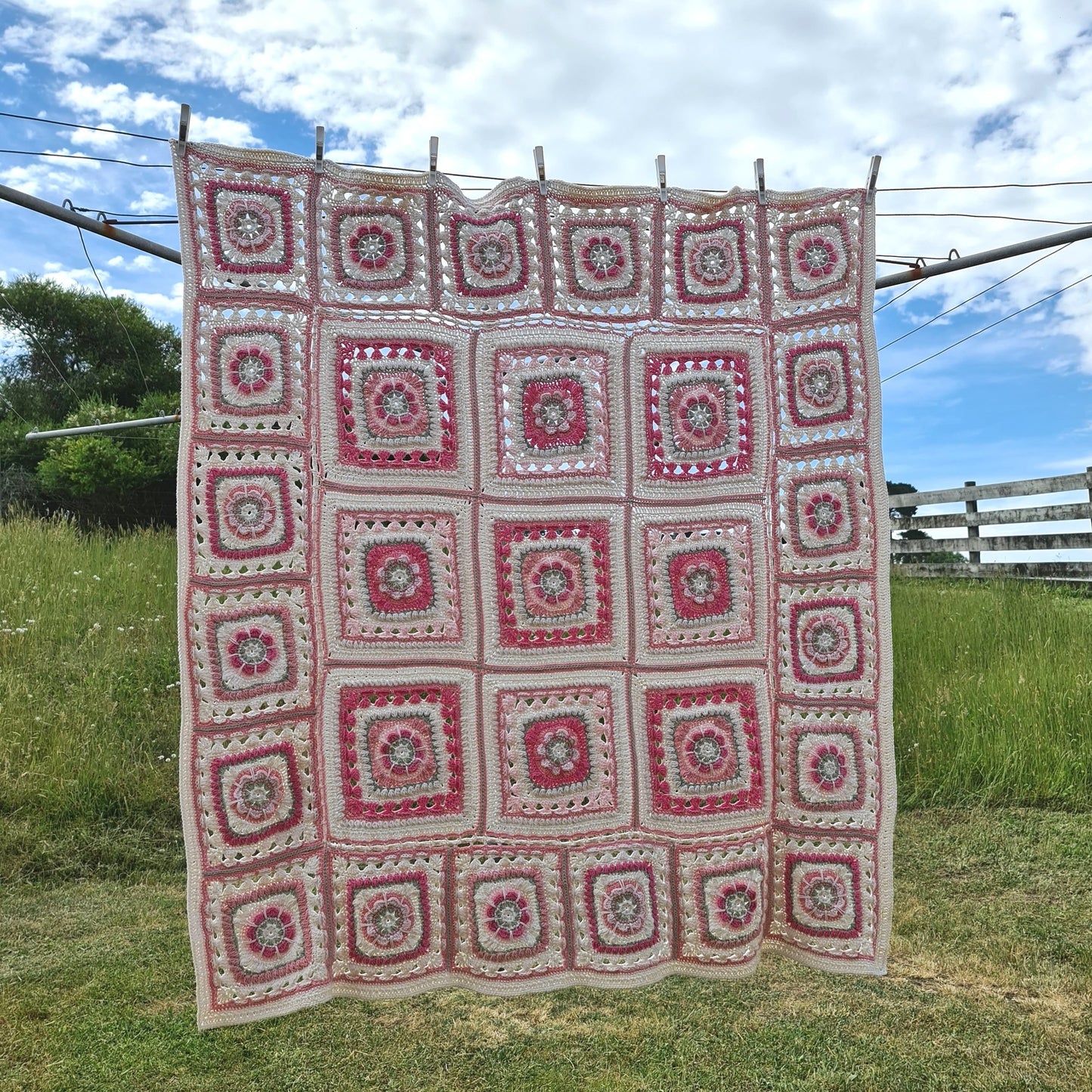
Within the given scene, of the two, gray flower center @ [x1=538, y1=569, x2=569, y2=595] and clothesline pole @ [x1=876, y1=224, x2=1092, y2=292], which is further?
clothesline pole @ [x1=876, y1=224, x2=1092, y2=292]

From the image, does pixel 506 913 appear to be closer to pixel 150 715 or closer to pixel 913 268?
pixel 913 268

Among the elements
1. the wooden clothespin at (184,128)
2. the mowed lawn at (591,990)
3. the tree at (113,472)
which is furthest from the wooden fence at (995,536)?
the tree at (113,472)

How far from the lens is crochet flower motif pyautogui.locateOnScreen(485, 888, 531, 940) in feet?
5.21

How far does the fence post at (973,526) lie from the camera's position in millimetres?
6418

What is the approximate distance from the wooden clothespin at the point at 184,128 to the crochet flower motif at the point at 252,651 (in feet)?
2.63

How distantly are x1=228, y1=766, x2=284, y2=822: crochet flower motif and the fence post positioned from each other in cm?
607

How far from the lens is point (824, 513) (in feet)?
5.52

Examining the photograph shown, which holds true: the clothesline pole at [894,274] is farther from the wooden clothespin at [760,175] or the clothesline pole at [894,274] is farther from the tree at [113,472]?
the tree at [113,472]

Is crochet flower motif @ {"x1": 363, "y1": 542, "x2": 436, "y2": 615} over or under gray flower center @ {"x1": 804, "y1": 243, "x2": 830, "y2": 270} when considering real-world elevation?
under

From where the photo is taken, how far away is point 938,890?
8.21ft

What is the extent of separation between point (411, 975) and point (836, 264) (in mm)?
1529

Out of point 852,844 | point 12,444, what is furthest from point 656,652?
point 12,444

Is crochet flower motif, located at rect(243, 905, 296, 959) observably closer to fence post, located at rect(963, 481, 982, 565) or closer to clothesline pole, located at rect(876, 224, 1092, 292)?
clothesline pole, located at rect(876, 224, 1092, 292)

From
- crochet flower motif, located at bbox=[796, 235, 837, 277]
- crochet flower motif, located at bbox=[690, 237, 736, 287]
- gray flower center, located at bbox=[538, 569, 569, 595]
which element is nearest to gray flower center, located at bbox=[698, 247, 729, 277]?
crochet flower motif, located at bbox=[690, 237, 736, 287]
